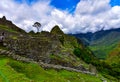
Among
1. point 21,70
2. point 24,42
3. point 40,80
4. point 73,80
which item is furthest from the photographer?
point 24,42

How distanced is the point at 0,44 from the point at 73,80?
1582cm

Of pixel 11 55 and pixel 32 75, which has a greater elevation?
pixel 11 55

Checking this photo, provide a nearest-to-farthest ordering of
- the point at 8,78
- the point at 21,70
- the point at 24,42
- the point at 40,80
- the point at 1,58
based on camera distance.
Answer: the point at 8,78 → the point at 40,80 → the point at 21,70 → the point at 1,58 → the point at 24,42

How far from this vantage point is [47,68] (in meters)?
55.4

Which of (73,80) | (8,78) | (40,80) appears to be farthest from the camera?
(73,80)

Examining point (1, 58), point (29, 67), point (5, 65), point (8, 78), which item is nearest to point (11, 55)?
point (1, 58)

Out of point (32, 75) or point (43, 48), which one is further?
point (43, 48)

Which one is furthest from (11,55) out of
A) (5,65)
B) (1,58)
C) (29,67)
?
(5,65)

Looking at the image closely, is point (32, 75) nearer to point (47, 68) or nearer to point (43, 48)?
point (47, 68)

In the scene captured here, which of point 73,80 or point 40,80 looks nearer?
point 40,80

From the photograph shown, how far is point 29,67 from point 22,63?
2.94 m

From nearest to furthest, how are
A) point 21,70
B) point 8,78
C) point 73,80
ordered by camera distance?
point 8,78, point 21,70, point 73,80

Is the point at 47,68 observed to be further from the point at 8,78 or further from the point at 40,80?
the point at 8,78

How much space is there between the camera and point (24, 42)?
54688 millimetres
